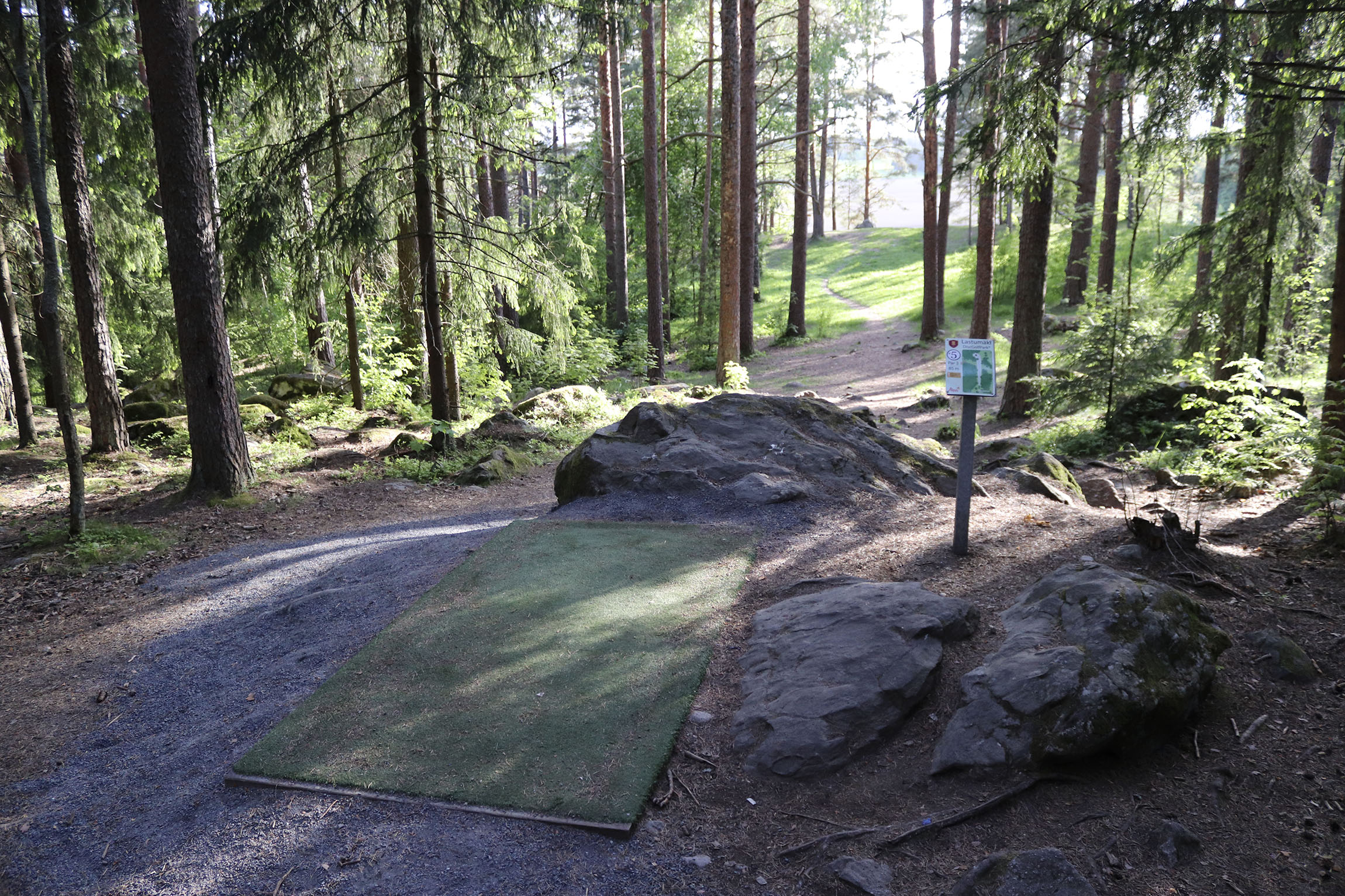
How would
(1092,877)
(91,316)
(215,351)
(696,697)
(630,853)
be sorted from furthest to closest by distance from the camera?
(91,316) < (215,351) < (696,697) < (630,853) < (1092,877)

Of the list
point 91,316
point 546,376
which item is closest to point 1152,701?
point 91,316

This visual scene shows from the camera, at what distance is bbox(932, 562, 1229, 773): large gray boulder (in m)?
3.48

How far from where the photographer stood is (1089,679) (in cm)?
362

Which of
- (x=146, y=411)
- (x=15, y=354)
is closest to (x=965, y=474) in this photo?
(x=15, y=354)

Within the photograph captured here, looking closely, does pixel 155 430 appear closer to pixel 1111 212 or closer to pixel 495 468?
pixel 495 468

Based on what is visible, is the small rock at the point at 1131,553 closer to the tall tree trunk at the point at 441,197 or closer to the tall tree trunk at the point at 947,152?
the tall tree trunk at the point at 441,197

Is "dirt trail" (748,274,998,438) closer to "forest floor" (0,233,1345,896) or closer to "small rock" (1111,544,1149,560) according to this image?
"forest floor" (0,233,1345,896)

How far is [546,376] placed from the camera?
18.8m

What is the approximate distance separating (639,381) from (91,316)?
12.2 m

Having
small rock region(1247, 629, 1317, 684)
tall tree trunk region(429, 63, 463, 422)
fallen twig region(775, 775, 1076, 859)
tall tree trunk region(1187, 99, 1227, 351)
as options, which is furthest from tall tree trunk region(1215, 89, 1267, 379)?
tall tree trunk region(429, 63, 463, 422)

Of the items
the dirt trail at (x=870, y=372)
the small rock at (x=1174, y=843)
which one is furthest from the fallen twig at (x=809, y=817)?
the dirt trail at (x=870, y=372)

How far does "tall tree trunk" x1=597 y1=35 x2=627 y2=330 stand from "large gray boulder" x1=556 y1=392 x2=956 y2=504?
36.2 ft

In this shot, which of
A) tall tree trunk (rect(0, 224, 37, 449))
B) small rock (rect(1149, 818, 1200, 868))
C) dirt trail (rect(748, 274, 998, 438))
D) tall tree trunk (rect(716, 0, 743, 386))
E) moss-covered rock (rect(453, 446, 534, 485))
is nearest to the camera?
small rock (rect(1149, 818, 1200, 868))

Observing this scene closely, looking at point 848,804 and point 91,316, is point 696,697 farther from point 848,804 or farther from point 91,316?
point 91,316
